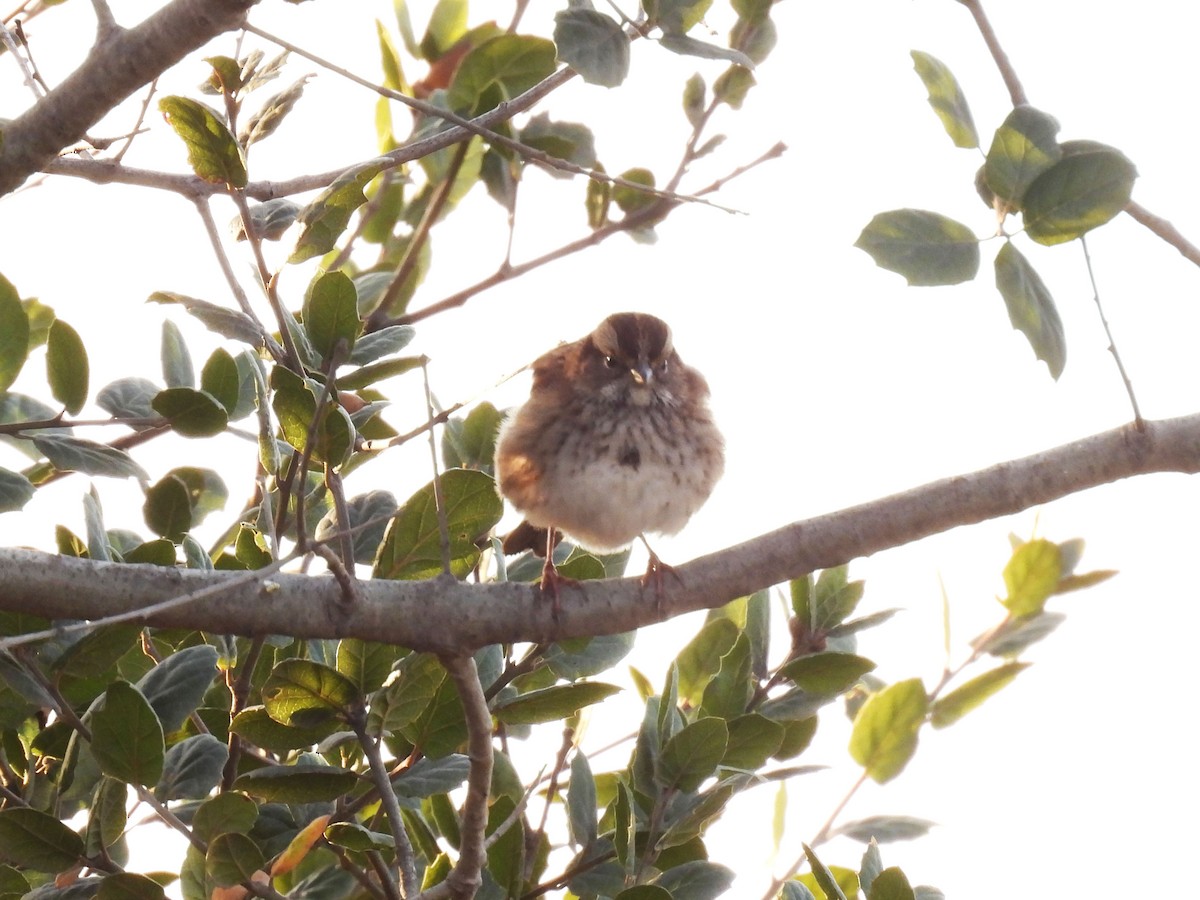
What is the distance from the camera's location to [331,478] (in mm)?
2562

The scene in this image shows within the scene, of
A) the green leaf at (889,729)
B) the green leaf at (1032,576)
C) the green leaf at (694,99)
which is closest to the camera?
the green leaf at (889,729)

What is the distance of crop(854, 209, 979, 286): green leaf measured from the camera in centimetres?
249

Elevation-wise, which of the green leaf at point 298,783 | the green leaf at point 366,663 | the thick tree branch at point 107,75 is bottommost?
the green leaf at point 298,783

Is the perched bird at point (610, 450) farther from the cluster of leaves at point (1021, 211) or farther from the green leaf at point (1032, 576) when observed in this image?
the cluster of leaves at point (1021, 211)

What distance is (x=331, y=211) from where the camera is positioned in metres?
2.71

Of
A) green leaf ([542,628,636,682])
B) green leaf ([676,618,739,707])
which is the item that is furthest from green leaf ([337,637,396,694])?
green leaf ([676,618,739,707])

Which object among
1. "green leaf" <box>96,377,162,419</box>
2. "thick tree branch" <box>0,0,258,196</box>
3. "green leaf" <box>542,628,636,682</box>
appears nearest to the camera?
"thick tree branch" <box>0,0,258,196</box>

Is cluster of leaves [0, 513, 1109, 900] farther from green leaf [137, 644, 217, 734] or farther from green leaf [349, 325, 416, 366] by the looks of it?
green leaf [349, 325, 416, 366]

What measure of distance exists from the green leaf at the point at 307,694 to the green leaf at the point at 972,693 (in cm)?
144

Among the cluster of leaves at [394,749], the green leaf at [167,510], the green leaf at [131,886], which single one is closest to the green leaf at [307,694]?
the cluster of leaves at [394,749]

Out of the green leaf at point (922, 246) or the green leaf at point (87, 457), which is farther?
the green leaf at point (87, 457)

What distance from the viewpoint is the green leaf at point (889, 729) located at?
3160mm

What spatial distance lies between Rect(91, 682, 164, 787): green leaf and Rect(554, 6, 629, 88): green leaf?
1319mm

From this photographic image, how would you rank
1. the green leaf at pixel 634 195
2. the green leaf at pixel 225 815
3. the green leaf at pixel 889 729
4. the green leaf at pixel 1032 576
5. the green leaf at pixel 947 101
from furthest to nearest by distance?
the green leaf at pixel 634 195 < the green leaf at pixel 1032 576 < the green leaf at pixel 889 729 < the green leaf at pixel 947 101 < the green leaf at pixel 225 815
